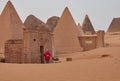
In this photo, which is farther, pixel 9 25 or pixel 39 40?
pixel 9 25

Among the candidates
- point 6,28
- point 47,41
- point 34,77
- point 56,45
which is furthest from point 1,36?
point 34,77

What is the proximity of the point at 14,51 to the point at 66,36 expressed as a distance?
30.7ft

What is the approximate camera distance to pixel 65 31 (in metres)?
27.4

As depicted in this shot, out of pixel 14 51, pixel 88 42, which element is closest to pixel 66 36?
pixel 88 42

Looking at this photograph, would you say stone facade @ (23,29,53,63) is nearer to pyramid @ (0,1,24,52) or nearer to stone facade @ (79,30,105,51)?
pyramid @ (0,1,24,52)

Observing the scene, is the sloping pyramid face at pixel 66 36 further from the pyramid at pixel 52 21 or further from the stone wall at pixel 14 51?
the pyramid at pixel 52 21

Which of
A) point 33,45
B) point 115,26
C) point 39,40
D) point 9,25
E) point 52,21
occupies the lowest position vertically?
point 33,45

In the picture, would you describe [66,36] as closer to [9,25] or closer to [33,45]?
[9,25]

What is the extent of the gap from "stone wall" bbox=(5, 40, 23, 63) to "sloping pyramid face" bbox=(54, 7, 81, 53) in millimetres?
8412

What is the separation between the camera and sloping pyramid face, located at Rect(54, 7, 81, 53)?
27.1 meters

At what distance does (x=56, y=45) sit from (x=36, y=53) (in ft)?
28.7

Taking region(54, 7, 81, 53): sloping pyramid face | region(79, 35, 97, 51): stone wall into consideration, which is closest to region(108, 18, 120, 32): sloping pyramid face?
region(79, 35, 97, 51): stone wall

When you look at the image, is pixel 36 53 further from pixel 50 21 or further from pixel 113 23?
pixel 113 23

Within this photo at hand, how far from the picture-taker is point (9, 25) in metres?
24.4
